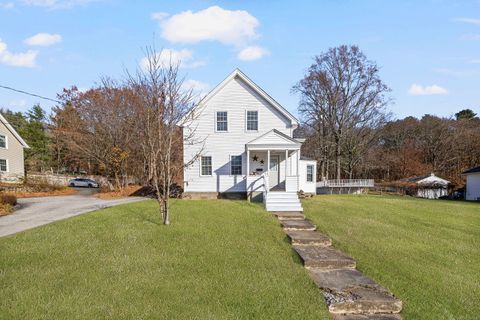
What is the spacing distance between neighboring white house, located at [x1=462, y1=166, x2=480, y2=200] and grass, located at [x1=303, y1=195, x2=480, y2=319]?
2041 cm

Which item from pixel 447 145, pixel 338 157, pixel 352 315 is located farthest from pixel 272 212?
pixel 447 145

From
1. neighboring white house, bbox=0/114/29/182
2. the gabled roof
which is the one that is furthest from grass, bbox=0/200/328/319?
neighboring white house, bbox=0/114/29/182

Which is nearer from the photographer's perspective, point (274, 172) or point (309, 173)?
point (274, 172)

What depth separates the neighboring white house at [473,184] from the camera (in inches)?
1102

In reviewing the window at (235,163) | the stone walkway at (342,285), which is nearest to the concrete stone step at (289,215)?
the stone walkway at (342,285)

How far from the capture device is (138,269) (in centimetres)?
523

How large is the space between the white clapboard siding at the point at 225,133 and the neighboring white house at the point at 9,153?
2038cm

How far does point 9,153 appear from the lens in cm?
2862

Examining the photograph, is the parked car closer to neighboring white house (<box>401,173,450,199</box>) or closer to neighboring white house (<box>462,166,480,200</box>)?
neighboring white house (<box>401,173,450,199</box>)

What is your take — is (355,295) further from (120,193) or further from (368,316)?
(120,193)

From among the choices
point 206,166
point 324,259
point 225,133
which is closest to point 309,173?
point 225,133

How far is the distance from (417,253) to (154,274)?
19.3 ft

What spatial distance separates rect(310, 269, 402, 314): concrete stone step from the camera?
163 inches

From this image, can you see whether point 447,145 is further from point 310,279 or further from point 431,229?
point 310,279
